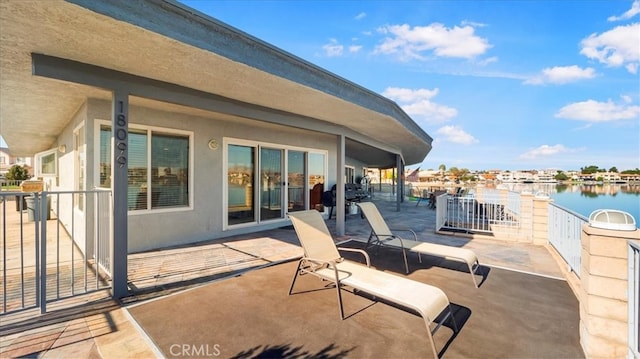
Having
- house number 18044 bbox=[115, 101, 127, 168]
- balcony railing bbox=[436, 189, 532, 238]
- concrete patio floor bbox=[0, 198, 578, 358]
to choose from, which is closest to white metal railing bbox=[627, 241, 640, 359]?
concrete patio floor bbox=[0, 198, 578, 358]

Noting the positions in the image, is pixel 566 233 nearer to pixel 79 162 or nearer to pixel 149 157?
pixel 149 157

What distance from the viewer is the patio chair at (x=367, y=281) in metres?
2.58

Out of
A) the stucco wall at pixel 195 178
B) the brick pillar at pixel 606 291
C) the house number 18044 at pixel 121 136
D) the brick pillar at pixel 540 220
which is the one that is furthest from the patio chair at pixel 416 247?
the house number 18044 at pixel 121 136

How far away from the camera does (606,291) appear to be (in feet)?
7.25

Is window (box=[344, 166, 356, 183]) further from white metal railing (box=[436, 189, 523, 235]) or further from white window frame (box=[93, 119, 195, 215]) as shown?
white window frame (box=[93, 119, 195, 215])

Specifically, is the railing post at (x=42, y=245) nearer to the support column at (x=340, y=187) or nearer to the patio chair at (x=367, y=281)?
the patio chair at (x=367, y=281)

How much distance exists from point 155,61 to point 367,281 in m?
3.39

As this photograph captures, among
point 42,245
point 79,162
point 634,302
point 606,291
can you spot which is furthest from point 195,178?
point 634,302

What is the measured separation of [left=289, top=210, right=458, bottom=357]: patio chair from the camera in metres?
2.58

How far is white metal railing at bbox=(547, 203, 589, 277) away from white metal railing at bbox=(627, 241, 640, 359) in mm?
1815

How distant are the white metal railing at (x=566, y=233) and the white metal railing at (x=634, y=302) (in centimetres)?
182

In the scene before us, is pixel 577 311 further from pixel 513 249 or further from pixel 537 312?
pixel 513 249

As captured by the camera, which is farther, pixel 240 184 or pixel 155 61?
pixel 240 184

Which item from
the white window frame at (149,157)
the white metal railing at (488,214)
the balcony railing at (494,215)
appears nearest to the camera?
the white window frame at (149,157)
